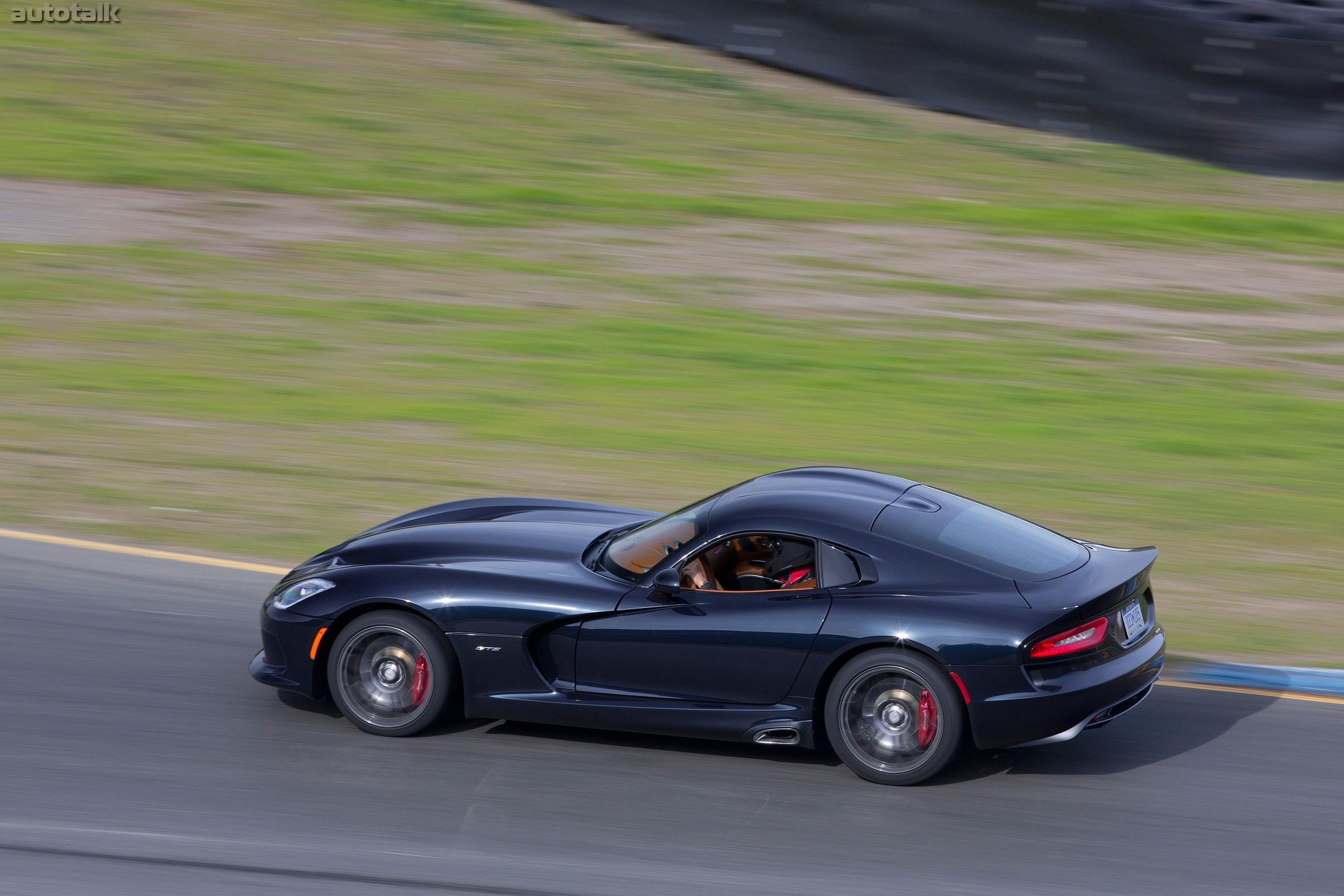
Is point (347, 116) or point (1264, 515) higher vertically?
point (347, 116)

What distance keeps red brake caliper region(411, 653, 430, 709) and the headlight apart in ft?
1.63

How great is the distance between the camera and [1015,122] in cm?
1922

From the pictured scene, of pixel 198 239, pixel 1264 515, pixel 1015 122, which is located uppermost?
pixel 1015 122

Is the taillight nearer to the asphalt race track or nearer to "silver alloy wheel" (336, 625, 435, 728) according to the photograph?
the asphalt race track

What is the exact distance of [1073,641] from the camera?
580cm

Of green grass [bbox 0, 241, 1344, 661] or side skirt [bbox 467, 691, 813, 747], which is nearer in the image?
side skirt [bbox 467, 691, 813, 747]

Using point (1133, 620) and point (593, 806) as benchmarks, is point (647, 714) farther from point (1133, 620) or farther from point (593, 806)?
point (1133, 620)

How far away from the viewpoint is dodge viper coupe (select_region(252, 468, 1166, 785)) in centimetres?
580

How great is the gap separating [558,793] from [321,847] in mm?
963

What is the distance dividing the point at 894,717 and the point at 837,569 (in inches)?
25.0


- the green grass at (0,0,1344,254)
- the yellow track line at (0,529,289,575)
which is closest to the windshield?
the yellow track line at (0,529,289,575)

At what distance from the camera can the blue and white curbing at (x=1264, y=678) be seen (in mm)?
7328

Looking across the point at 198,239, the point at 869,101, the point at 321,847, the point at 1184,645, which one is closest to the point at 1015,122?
the point at 869,101

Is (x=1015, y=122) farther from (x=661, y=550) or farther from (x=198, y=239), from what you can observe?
(x=661, y=550)
